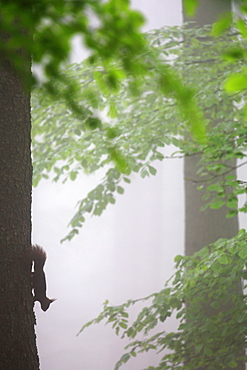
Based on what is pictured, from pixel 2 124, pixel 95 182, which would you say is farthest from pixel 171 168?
pixel 2 124

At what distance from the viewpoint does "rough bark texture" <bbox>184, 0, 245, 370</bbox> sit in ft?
9.61

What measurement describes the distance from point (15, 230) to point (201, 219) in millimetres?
2039

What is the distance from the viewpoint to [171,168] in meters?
5.51

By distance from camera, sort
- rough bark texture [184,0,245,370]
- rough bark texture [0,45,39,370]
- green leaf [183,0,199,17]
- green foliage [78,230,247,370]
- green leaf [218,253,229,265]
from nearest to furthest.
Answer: green leaf [183,0,199,17] < rough bark texture [0,45,39,370] < green leaf [218,253,229,265] < green foliage [78,230,247,370] < rough bark texture [184,0,245,370]

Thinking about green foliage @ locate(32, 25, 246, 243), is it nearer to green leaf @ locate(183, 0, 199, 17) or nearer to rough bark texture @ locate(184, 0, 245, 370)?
rough bark texture @ locate(184, 0, 245, 370)

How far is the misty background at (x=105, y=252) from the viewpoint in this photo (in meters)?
5.19

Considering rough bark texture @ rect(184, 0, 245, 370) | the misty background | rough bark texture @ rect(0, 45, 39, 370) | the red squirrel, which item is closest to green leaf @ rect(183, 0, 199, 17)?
rough bark texture @ rect(0, 45, 39, 370)

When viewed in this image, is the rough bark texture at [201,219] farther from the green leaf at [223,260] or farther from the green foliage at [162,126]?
the green leaf at [223,260]

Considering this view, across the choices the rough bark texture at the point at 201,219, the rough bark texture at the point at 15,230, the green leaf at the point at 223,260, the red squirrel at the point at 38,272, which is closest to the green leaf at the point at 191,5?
the rough bark texture at the point at 15,230

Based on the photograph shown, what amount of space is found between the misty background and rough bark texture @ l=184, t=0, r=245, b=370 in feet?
7.34

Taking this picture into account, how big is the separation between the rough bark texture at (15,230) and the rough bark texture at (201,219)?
197cm

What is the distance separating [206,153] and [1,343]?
4.74ft

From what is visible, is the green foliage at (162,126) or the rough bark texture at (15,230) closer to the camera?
the rough bark texture at (15,230)

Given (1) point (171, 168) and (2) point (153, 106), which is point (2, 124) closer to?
(2) point (153, 106)
